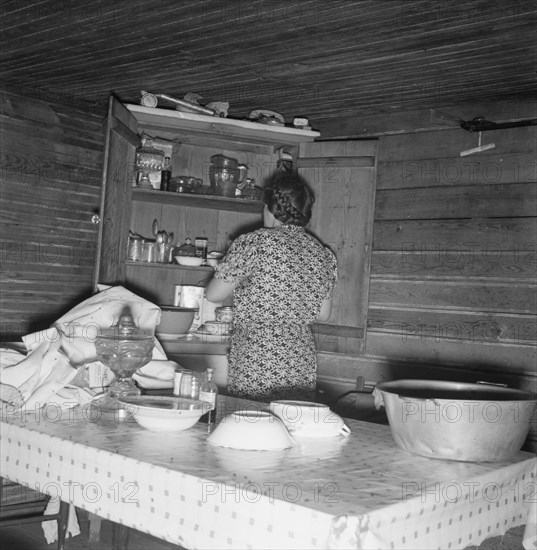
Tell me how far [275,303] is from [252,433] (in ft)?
4.72

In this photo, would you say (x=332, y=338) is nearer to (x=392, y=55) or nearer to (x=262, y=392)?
(x=262, y=392)

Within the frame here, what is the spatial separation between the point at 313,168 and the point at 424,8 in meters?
1.76

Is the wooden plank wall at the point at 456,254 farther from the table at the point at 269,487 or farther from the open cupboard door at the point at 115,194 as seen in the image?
the table at the point at 269,487

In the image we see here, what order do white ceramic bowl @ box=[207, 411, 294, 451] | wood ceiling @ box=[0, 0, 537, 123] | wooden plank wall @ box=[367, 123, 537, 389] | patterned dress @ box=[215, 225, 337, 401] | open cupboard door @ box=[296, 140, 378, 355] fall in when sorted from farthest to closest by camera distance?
open cupboard door @ box=[296, 140, 378, 355] < wooden plank wall @ box=[367, 123, 537, 389] < patterned dress @ box=[215, 225, 337, 401] < wood ceiling @ box=[0, 0, 537, 123] < white ceramic bowl @ box=[207, 411, 294, 451]

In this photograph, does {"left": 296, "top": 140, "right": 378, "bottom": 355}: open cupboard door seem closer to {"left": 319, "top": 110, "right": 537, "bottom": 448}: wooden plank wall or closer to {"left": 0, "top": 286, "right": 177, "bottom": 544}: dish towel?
{"left": 319, "top": 110, "right": 537, "bottom": 448}: wooden plank wall

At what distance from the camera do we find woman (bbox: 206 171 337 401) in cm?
326

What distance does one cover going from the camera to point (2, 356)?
7.90 feet

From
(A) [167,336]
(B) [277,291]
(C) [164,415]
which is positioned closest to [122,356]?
(C) [164,415]

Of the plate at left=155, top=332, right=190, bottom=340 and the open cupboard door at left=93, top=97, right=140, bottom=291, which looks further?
the plate at left=155, top=332, right=190, bottom=340

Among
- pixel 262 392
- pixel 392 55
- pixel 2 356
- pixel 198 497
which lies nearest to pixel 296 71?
pixel 392 55

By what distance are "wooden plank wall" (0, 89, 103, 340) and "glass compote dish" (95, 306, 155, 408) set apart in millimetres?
1971

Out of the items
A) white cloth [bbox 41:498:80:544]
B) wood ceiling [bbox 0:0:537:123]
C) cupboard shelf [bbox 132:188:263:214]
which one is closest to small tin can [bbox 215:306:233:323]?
cupboard shelf [bbox 132:188:263:214]

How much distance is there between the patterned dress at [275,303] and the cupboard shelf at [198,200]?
934mm

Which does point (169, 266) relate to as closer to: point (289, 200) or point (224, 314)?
point (224, 314)
